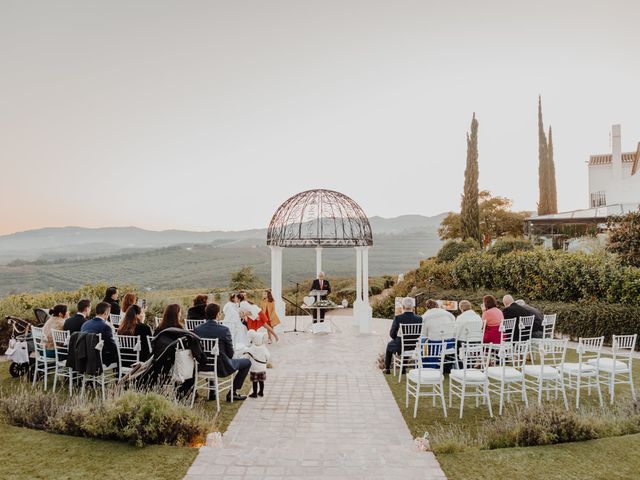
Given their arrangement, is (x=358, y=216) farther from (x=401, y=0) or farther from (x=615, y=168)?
(x=615, y=168)

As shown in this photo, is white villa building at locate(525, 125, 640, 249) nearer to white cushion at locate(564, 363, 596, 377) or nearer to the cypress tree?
the cypress tree

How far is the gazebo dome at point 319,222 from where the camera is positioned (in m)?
13.2

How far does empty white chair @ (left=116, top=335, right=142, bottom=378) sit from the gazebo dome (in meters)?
6.65

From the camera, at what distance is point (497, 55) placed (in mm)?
14453

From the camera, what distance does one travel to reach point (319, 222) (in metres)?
13.7

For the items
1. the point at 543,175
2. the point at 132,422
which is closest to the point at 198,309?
the point at 132,422

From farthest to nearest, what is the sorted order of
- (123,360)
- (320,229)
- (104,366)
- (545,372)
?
(320,229)
(123,360)
(104,366)
(545,372)

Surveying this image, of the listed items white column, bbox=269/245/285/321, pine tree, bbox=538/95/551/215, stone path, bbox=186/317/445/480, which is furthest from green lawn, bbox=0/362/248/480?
pine tree, bbox=538/95/551/215

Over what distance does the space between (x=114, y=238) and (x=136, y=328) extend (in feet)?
134

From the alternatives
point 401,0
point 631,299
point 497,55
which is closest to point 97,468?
point 631,299

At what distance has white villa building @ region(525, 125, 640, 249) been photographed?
19.3 m

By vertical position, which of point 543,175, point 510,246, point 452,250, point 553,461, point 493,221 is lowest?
point 553,461

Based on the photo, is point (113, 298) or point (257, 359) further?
point (113, 298)

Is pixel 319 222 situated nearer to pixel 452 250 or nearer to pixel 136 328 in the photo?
pixel 452 250
